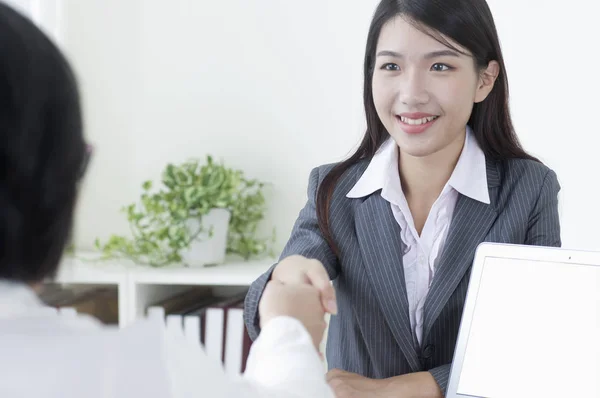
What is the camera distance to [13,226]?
25.6 inches

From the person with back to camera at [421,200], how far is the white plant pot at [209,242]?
3.02ft

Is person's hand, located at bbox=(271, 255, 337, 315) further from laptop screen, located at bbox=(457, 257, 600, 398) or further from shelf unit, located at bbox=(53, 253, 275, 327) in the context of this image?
shelf unit, located at bbox=(53, 253, 275, 327)

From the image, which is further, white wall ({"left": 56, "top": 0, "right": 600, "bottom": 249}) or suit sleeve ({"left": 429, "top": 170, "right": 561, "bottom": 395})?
white wall ({"left": 56, "top": 0, "right": 600, "bottom": 249})

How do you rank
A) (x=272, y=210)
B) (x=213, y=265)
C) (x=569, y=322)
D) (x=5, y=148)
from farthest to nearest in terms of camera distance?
(x=272, y=210) < (x=213, y=265) < (x=569, y=322) < (x=5, y=148)

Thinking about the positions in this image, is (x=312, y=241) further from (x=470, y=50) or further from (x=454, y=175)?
(x=470, y=50)

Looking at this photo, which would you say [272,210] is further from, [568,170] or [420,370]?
[420,370]

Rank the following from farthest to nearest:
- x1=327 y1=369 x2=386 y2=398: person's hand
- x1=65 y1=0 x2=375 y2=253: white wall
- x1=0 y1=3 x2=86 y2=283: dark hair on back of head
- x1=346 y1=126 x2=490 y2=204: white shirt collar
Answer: x1=65 y1=0 x2=375 y2=253: white wall → x1=346 y1=126 x2=490 y2=204: white shirt collar → x1=327 y1=369 x2=386 y2=398: person's hand → x1=0 y1=3 x2=86 y2=283: dark hair on back of head

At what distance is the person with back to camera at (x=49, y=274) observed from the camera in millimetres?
641

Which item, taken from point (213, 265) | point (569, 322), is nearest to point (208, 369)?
point (569, 322)

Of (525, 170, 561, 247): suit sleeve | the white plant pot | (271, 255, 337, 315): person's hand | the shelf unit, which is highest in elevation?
(525, 170, 561, 247): suit sleeve

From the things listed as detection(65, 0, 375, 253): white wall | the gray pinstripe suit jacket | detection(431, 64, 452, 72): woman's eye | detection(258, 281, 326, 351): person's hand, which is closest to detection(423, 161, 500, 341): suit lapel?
the gray pinstripe suit jacket

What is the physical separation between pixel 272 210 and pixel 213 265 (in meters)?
0.32

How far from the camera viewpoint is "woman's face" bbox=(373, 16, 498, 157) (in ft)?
4.33

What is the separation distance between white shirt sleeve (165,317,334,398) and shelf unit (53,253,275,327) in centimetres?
142
